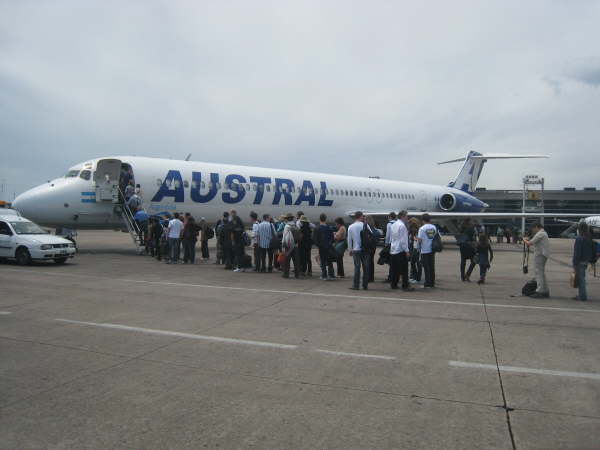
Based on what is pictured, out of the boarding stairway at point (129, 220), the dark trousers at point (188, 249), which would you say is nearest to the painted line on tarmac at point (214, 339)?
the dark trousers at point (188, 249)

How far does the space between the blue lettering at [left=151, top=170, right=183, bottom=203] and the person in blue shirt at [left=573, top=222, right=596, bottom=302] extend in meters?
15.0

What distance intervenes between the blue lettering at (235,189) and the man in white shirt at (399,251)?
485 inches

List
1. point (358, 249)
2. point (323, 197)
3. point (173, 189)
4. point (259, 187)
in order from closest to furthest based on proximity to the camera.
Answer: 1. point (358, 249)
2. point (173, 189)
3. point (259, 187)
4. point (323, 197)

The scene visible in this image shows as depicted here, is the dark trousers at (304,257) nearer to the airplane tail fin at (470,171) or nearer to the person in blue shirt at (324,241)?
the person in blue shirt at (324,241)

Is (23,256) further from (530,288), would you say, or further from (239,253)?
(530,288)

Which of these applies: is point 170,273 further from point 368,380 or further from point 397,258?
point 368,380

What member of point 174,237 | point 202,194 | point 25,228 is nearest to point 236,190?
point 202,194

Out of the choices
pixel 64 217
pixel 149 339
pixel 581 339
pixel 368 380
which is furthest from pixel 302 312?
pixel 64 217

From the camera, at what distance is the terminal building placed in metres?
74.2

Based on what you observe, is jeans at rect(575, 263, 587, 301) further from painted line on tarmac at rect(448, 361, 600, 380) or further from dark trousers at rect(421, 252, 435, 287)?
painted line on tarmac at rect(448, 361, 600, 380)

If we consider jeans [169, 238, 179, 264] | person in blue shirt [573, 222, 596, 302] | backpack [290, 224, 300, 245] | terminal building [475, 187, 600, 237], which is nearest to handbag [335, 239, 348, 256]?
backpack [290, 224, 300, 245]

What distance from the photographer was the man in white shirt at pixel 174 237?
15.7m

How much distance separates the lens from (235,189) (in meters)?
22.3

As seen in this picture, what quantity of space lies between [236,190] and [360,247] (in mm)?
12516
